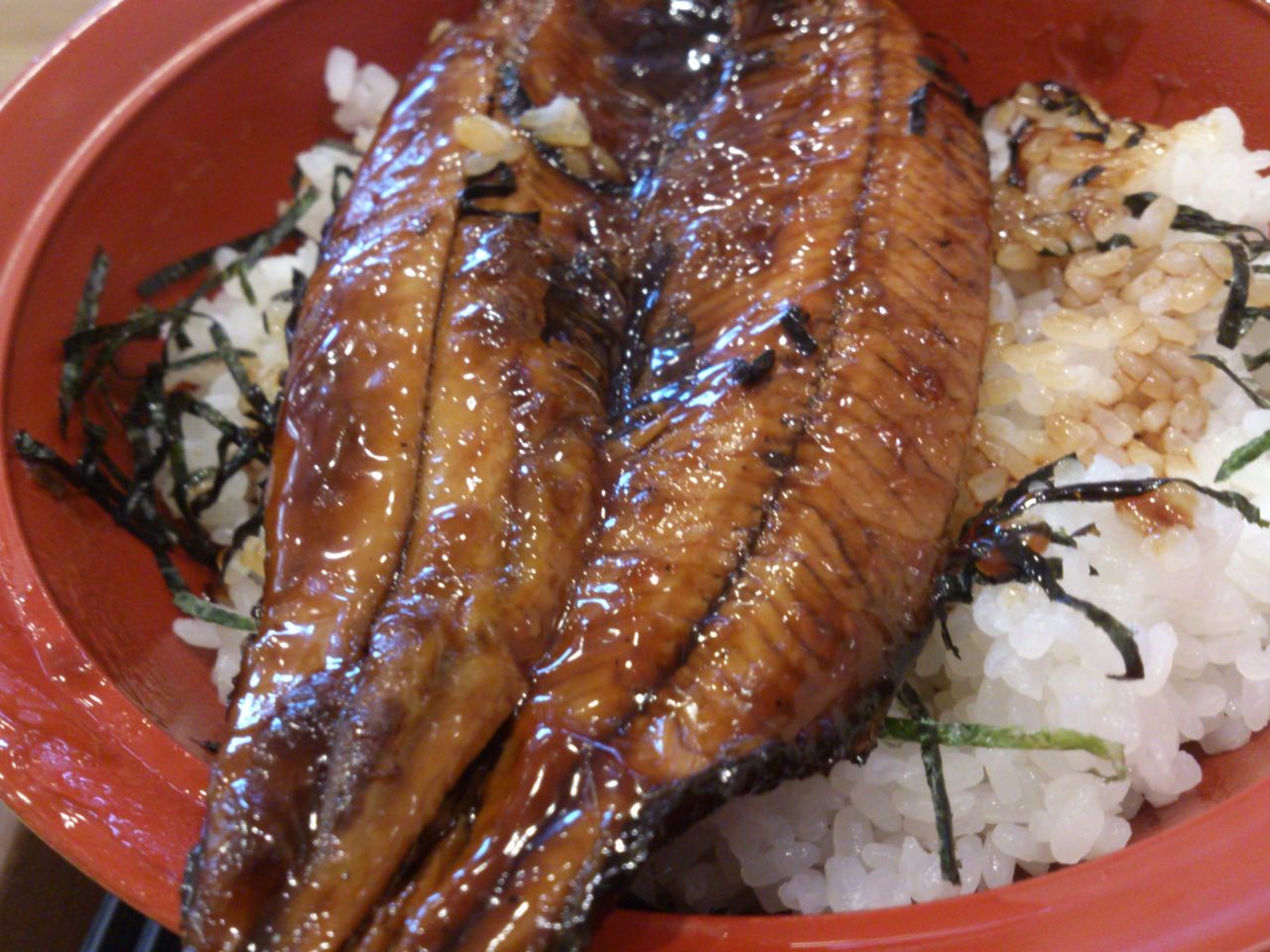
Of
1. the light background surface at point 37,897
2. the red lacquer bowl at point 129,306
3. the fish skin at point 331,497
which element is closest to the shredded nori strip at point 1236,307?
the red lacquer bowl at point 129,306

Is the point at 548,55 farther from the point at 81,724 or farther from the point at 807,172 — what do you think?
the point at 81,724

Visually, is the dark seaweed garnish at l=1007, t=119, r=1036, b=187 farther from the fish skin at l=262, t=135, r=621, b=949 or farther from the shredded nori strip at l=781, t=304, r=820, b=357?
the fish skin at l=262, t=135, r=621, b=949

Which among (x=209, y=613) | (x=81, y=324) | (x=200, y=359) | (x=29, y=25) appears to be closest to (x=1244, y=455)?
(x=209, y=613)

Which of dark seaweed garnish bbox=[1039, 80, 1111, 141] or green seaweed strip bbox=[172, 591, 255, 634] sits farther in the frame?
dark seaweed garnish bbox=[1039, 80, 1111, 141]

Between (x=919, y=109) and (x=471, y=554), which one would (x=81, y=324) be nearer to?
(x=471, y=554)

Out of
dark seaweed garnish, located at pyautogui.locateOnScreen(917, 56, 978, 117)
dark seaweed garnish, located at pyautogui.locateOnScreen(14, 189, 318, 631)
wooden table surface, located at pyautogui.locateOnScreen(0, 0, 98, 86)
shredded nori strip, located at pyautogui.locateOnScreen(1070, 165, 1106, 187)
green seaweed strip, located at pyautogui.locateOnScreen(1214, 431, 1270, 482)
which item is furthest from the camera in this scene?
wooden table surface, located at pyautogui.locateOnScreen(0, 0, 98, 86)

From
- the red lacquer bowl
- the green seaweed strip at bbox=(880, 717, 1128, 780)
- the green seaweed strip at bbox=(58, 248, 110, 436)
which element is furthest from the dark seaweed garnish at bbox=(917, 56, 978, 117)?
the green seaweed strip at bbox=(58, 248, 110, 436)

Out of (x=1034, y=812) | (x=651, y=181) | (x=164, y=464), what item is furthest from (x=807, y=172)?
(x=164, y=464)

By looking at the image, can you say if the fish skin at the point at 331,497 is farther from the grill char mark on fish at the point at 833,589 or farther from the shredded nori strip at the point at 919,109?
the shredded nori strip at the point at 919,109
